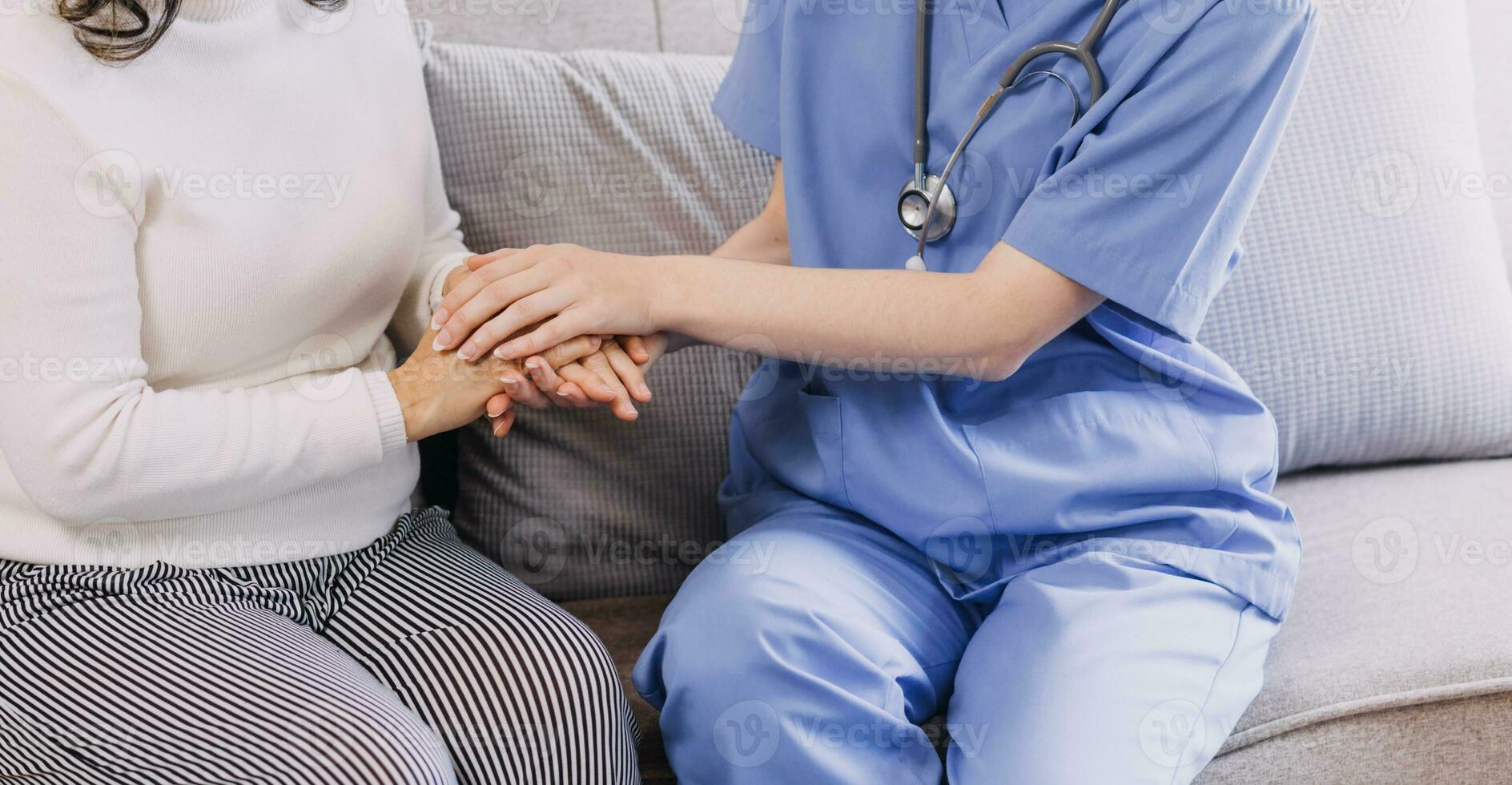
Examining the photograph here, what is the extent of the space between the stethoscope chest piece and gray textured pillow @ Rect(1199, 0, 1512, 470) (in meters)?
0.50

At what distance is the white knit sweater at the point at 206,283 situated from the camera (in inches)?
33.3

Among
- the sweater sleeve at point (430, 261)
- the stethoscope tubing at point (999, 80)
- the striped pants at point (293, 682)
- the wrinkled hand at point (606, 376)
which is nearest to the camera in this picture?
the striped pants at point (293, 682)

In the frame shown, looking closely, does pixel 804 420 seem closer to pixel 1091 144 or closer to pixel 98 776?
pixel 1091 144

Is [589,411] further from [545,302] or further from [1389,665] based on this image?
[1389,665]

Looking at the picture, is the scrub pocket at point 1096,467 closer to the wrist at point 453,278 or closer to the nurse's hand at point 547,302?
the nurse's hand at point 547,302

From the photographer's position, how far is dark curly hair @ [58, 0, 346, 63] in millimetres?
863

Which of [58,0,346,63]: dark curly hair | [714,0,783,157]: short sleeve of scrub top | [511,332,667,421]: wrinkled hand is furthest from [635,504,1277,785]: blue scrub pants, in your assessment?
[58,0,346,63]: dark curly hair

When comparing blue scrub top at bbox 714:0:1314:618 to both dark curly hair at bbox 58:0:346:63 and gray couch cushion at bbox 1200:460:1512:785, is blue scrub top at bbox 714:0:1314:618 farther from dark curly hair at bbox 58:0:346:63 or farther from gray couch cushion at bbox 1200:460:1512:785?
dark curly hair at bbox 58:0:346:63

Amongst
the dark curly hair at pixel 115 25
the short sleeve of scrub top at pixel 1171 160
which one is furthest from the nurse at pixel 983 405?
the dark curly hair at pixel 115 25

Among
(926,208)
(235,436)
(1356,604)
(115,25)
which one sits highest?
(115,25)

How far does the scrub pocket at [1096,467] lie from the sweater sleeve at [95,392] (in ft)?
1.85

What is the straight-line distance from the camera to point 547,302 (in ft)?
3.26

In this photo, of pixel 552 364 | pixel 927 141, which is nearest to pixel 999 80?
pixel 927 141

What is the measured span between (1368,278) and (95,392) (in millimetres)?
1318
